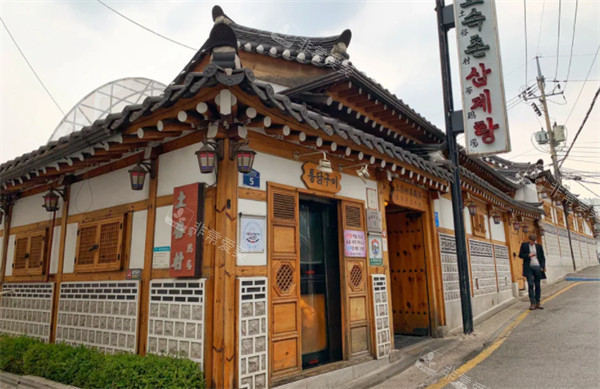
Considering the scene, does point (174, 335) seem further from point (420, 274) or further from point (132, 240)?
point (420, 274)

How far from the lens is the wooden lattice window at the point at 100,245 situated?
245 inches

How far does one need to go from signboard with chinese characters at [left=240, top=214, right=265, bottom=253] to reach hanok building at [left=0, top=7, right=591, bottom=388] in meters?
0.02

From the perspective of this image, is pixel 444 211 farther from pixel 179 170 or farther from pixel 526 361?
pixel 179 170

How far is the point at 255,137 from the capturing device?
536 centimetres

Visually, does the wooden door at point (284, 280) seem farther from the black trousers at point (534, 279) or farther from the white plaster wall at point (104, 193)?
the black trousers at point (534, 279)

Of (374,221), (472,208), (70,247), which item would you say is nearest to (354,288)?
(374,221)

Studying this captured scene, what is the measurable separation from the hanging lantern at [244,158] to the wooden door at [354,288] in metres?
2.38

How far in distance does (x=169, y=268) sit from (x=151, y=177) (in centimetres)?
154

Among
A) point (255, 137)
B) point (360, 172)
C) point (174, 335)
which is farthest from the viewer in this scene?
point (360, 172)

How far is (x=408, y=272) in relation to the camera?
957 centimetres

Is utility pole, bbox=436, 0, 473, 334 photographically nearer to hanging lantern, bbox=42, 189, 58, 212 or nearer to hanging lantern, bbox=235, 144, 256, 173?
hanging lantern, bbox=235, 144, 256, 173

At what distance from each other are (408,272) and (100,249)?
699 centimetres

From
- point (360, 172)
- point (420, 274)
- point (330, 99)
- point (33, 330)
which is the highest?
point (330, 99)

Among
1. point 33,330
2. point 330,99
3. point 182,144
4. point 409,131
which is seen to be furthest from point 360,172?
point 33,330
